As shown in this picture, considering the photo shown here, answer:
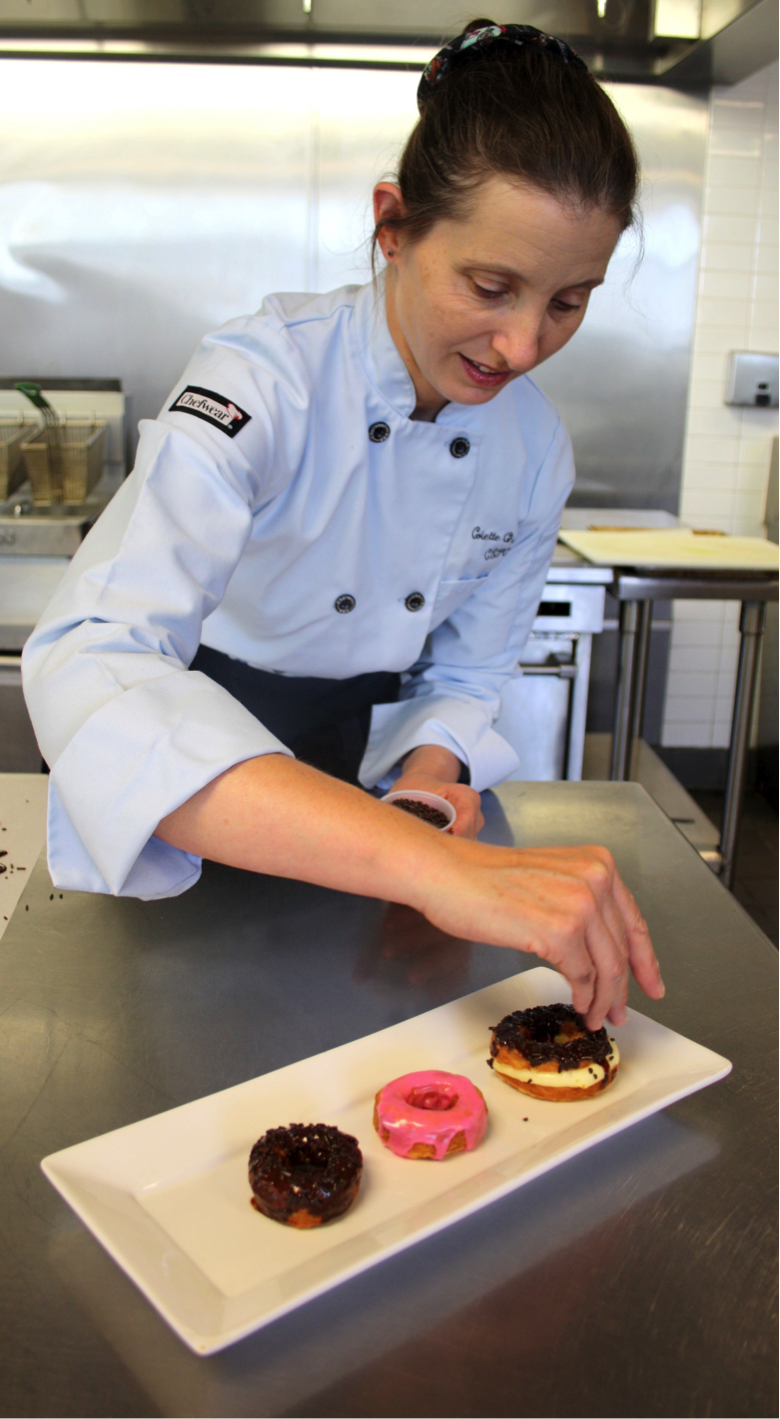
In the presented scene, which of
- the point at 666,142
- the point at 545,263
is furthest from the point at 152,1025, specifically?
the point at 666,142

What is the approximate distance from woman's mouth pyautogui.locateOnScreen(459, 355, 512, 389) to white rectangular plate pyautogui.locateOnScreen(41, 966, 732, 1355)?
0.70m

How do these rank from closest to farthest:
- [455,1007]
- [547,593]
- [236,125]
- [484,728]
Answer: [455,1007] → [484,728] → [547,593] → [236,125]

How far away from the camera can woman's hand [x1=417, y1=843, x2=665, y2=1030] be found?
875 millimetres

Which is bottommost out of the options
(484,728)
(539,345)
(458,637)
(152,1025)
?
(152,1025)

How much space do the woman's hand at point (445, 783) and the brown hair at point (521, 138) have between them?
2.09ft

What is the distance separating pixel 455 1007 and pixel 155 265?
11.2ft

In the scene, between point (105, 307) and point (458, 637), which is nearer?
point (458, 637)

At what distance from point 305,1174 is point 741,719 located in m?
2.51

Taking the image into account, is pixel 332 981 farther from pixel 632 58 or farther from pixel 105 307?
pixel 632 58

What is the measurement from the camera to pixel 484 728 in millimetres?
1575

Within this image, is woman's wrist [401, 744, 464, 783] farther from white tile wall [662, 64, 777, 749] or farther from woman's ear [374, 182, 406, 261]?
white tile wall [662, 64, 777, 749]

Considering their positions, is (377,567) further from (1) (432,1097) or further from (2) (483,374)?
(1) (432,1097)

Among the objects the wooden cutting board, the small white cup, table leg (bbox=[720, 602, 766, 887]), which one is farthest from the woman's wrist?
table leg (bbox=[720, 602, 766, 887])

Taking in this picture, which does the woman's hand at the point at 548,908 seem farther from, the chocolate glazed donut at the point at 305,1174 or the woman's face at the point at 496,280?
the woman's face at the point at 496,280
